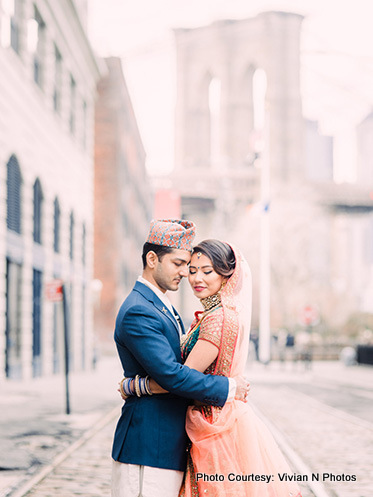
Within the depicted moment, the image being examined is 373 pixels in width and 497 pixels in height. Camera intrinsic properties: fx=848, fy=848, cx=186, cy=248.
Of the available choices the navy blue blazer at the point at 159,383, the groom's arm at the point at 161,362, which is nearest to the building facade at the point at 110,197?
the navy blue blazer at the point at 159,383

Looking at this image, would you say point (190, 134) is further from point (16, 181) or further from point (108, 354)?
point (16, 181)

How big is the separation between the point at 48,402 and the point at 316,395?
673 cm

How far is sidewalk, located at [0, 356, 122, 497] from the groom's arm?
3852 mm

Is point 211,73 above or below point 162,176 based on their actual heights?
above

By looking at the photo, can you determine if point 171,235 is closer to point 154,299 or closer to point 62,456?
point 154,299

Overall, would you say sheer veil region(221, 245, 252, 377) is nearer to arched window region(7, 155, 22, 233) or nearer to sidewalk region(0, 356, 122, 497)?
sidewalk region(0, 356, 122, 497)

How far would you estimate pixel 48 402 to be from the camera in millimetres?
16281

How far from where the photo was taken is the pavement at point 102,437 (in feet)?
25.6

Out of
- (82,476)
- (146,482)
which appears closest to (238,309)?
(146,482)

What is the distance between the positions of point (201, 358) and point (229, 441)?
398 mm

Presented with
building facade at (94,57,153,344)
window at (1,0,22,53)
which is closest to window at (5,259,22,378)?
window at (1,0,22,53)

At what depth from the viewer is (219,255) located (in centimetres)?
405

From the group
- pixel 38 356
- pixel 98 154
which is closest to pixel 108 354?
pixel 98 154

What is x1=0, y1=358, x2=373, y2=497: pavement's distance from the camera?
782cm
